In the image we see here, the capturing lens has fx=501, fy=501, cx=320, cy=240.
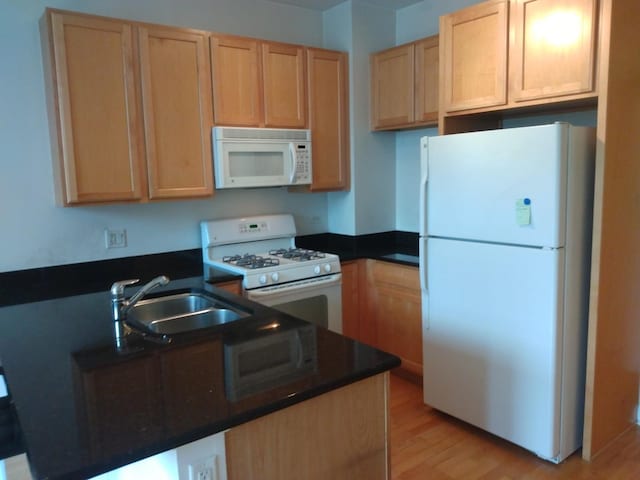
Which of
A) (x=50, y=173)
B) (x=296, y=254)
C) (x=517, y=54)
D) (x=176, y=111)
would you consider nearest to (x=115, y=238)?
(x=50, y=173)

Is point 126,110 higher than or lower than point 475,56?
lower

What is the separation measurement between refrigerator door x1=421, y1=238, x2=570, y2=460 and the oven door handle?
25.8 inches

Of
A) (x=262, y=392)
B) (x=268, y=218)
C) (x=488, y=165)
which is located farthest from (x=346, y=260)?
(x=262, y=392)

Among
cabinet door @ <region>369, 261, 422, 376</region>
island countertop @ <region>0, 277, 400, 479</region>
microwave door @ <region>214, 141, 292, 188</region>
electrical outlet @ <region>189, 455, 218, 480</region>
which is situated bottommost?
cabinet door @ <region>369, 261, 422, 376</region>

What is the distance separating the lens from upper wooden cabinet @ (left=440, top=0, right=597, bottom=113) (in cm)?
222

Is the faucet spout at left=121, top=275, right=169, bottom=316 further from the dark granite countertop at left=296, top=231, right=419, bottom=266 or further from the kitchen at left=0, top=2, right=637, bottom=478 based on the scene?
Result: the dark granite countertop at left=296, top=231, right=419, bottom=266

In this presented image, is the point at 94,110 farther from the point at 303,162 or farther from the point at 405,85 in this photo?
the point at 405,85

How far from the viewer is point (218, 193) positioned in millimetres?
3387

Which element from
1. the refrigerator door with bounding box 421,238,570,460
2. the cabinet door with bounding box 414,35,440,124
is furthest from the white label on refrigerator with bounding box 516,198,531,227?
the cabinet door with bounding box 414,35,440,124

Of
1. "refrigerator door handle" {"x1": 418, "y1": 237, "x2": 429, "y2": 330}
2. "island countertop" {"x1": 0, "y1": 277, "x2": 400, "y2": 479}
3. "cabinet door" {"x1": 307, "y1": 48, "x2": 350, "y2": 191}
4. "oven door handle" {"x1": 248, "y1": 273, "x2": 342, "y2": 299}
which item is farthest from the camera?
"cabinet door" {"x1": 307, "y1": 48, "x2": 350, "y2": 191}

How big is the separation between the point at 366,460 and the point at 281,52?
255 cm

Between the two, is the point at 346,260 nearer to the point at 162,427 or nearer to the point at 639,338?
the point at 639,338

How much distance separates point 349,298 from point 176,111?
1653 millimetres

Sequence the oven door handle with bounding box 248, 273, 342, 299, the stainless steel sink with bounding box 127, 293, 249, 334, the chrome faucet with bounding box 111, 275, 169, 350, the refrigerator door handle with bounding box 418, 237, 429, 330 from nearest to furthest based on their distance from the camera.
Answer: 1. the chrome faucet with bounding box 111, 275, 169, 350
2. the stainless steel sink with bounding box 127, 293, 249, 334
3. the refrigerator door handle with bounding box 418, 237, 429, 330
4. the oven door handle with bounding box 248, 273, 342, 299
